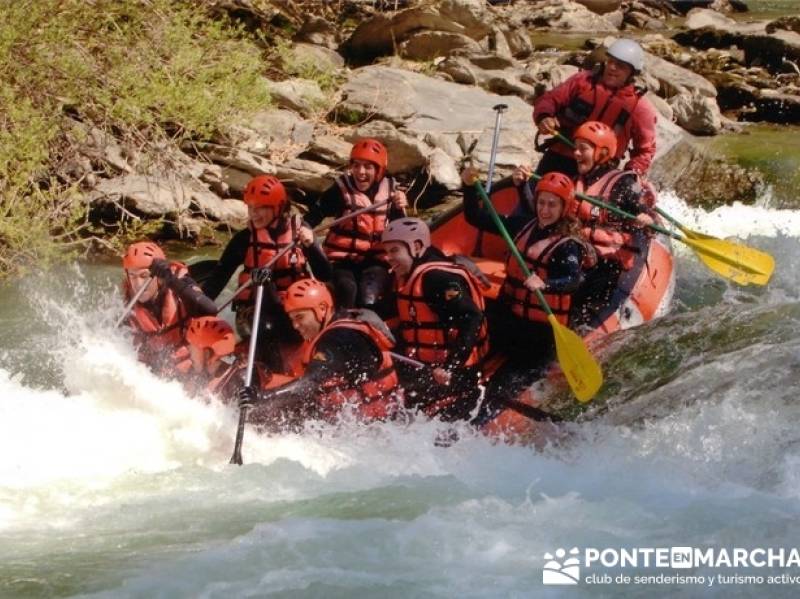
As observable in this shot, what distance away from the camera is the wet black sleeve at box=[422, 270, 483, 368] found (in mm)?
6465

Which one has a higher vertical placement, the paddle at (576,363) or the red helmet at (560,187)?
the red helmet at (560,187)

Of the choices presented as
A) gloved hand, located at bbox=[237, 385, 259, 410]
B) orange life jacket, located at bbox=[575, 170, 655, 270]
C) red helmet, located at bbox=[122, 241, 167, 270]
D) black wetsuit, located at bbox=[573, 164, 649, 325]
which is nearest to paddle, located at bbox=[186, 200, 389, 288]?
red helmet, located at bbox=[122, 241, 167, 270]

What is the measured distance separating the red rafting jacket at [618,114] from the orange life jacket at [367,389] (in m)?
2.82

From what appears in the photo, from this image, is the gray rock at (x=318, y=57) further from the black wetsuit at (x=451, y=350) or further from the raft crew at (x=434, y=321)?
the black wetsuit at (x=451, y=350)

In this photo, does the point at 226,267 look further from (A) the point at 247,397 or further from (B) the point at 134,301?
(A) the point at 247,397

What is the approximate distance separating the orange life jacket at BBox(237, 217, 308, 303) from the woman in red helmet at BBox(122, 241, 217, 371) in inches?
16.5

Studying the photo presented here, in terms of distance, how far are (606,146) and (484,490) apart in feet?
8.81

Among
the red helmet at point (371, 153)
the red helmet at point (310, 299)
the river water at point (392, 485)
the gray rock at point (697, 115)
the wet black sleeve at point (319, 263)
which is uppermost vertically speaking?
the red helmet at point (371, 153)

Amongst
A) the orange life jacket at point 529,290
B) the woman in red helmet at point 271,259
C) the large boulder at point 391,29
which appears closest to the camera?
the orange life jacket at point 529,290

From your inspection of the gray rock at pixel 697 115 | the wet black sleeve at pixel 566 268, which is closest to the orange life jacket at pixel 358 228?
the wet black sleeve at pixel 566 268

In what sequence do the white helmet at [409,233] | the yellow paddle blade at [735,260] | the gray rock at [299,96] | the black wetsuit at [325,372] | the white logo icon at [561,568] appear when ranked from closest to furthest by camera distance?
the white logo icon at [561,568] → the black wetsuit at [325,372] → the white helmet at [409,233] → the yellow paddle blade at [735,260] → the gray rock at [299,96]

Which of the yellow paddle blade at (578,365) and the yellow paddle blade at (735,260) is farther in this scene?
the yellow paddle blade at (735,260)

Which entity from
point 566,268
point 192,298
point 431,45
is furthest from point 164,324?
point 431,45

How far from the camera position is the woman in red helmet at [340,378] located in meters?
6.30
